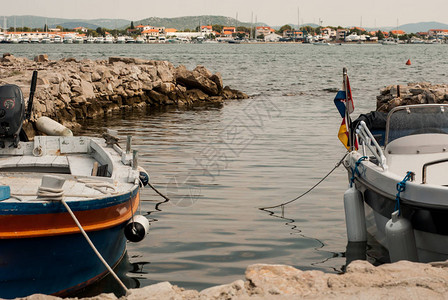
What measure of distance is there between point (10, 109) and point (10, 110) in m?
0.01

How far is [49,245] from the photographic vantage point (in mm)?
6332

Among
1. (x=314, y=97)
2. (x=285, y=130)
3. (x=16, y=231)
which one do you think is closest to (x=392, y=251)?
(x=16, y=231)

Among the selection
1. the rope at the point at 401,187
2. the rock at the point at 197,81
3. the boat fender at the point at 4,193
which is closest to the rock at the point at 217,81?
the rock at the point at 197,81

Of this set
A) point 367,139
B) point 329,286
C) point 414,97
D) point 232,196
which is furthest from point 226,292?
point 414,97

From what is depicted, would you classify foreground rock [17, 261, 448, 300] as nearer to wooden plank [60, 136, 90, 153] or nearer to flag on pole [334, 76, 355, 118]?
flag on pole [334, 76, 355, 118]

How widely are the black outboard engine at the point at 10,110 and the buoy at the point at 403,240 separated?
17.1 ft

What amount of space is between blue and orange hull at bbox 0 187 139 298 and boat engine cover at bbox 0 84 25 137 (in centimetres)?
273

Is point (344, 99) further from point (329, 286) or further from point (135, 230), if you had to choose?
point (329, 286)

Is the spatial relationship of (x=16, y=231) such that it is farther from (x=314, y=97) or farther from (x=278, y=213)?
(x=314, y=97)

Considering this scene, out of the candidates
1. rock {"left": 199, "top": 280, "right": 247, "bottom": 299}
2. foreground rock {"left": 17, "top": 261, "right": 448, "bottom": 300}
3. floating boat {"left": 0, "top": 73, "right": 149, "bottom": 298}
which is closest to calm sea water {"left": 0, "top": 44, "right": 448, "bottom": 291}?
floating boat {"left": 0, "top": 73, "right": 149, "bottom": 298}

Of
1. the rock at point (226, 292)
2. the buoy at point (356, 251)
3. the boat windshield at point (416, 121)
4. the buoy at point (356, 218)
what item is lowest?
the buoy at point (356, 251)

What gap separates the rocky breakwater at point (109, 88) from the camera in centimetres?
2153

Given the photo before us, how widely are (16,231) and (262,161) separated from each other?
9.02 meters

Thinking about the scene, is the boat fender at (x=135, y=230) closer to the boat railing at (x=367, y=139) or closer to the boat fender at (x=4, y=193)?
the boat fender at (x=4, y=193)
